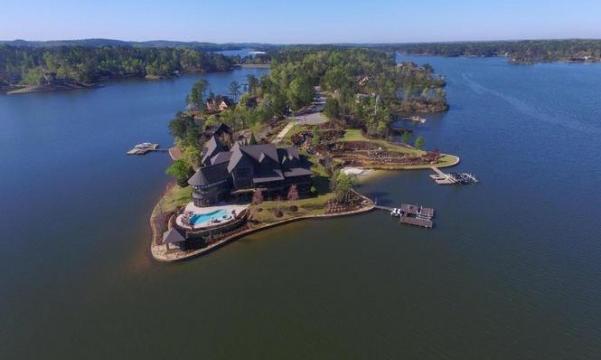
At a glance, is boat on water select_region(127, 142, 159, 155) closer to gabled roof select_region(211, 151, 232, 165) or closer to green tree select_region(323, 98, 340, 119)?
gabled roof select_region(211, 151, 232, 165)

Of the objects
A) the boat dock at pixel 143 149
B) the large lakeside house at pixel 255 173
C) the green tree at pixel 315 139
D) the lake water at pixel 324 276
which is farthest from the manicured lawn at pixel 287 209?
the boat dock at pixel 143 149

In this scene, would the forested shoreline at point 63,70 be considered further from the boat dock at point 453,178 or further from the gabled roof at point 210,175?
the boat dock at point 453,178

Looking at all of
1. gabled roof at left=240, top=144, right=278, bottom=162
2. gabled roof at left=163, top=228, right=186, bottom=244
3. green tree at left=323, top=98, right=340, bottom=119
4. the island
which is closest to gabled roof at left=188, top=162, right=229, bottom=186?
the island

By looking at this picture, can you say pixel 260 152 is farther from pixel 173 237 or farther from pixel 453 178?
pixel 453 178

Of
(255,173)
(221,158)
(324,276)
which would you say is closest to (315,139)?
(255,173)

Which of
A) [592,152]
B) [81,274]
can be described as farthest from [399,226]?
[592,152]

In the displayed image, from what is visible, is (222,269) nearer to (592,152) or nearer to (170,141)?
(170,141)
